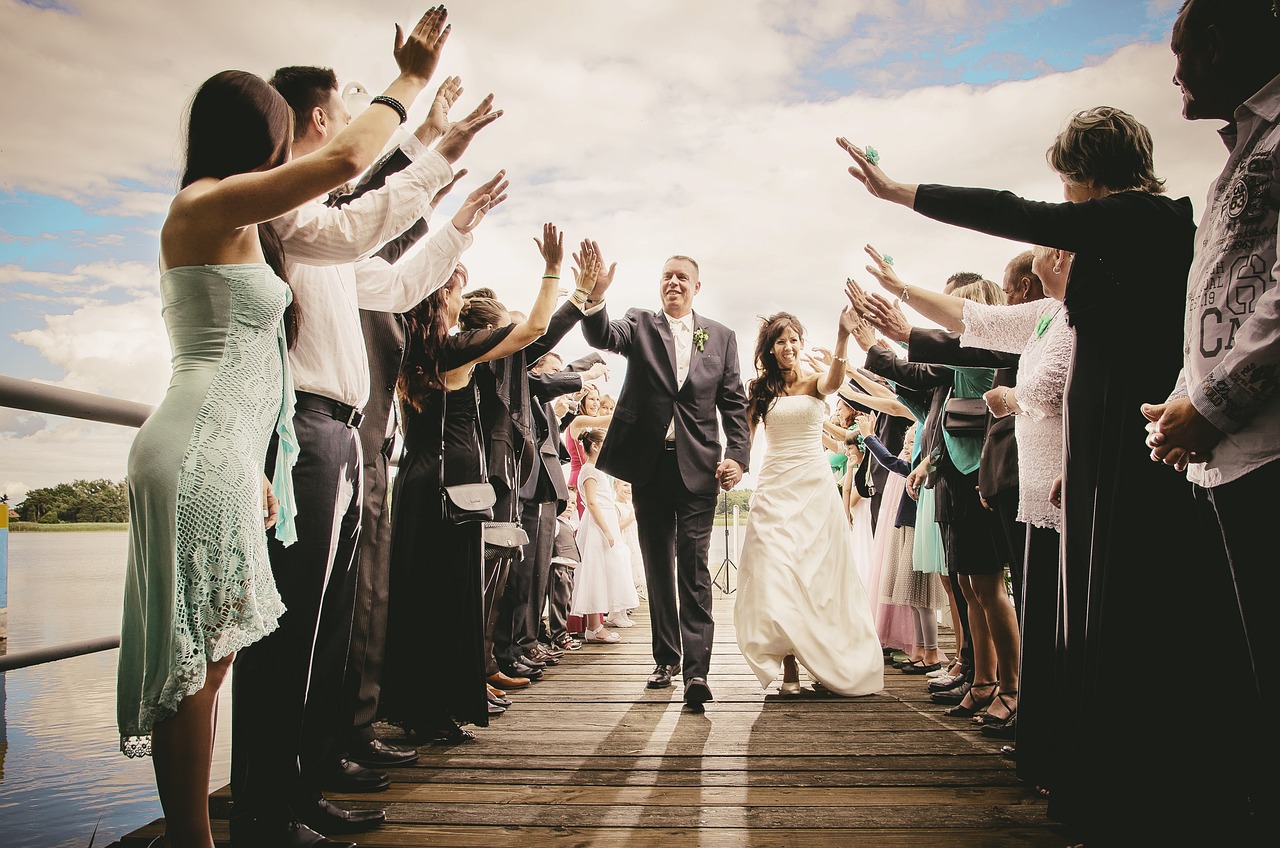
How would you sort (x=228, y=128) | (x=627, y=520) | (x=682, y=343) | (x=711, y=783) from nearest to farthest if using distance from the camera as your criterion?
1. (x=228, y=128)
2. (x=711, y=783)
3. (x=682, y=343)
4. (x=627, y=520)

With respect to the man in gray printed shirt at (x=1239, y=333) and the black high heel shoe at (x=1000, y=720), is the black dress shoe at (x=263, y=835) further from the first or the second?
the black high heel shoe at (x=1000, y=720)

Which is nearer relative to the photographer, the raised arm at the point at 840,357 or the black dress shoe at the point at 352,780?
the black dress shoe at the point at 352,780

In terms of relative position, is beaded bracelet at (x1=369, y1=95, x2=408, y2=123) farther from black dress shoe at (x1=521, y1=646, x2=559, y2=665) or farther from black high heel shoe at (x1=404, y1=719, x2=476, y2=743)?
black dress shoe at (x1=521, y1=646, x2=559, y2=665)

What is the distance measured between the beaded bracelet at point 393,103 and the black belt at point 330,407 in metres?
0.73

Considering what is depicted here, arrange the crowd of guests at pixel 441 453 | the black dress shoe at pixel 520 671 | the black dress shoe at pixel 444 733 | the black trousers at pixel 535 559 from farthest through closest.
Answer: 1. the black trousers at pixel 535 559
2. the black dress shoe at pixel 520 671
3. the black dress shoe at pixel 444 733
4. the crowd of guests at pixel 441 453

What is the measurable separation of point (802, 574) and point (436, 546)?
2.06 m

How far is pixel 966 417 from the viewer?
128 inches

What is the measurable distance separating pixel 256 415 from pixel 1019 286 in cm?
287

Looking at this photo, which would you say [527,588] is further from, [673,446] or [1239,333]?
[1239,333]

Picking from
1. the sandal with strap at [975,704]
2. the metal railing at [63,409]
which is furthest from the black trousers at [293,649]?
the sandal with strap at [975,704]

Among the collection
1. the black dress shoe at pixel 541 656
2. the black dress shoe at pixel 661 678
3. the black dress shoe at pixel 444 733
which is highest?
the black dress shoe at pixel 444 733

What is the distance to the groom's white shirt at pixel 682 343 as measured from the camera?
161 inches

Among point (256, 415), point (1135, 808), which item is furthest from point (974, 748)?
point (256, 415)

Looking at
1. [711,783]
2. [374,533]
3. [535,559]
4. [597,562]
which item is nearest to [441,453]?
[374,533]
